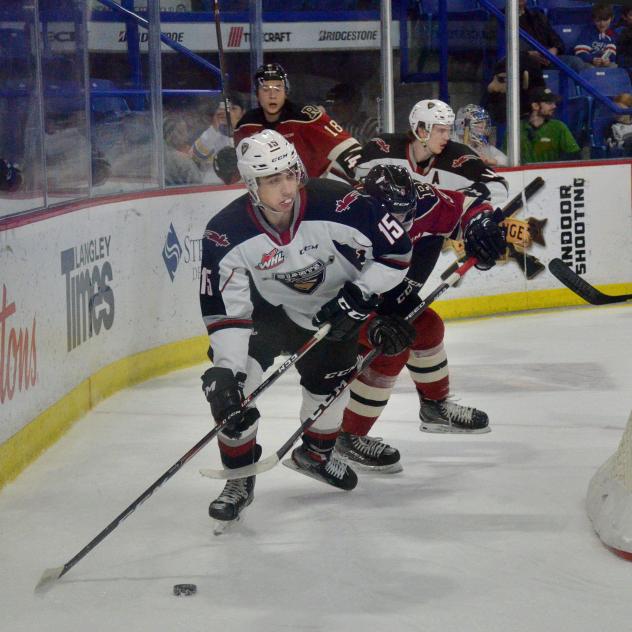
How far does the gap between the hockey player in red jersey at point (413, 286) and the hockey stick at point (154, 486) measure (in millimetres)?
519

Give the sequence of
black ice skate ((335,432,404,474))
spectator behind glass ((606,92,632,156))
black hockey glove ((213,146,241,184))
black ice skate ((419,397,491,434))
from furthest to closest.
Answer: spectator behind glass ((606,92,632,156))
black hockey glove ((213,146,241,184))
black ice skate ((419,397,491,434))
black ice skate ((335,432,404,474))

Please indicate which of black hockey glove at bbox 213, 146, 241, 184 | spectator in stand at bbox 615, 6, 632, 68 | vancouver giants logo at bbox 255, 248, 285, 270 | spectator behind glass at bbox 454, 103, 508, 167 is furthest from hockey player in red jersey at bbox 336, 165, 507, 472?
A: spectator in stand at bbox 615, 6, 632, 68

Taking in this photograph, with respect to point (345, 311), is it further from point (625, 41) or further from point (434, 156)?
point (625, 41)

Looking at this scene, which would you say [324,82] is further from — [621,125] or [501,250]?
[501,250]

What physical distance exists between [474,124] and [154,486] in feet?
14.7

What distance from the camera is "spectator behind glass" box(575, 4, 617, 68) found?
28.1 ft

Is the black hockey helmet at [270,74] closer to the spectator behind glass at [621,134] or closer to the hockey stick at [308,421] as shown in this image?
the hockey stick at [308,421]

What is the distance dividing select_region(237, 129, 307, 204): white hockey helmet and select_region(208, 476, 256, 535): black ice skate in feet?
2.47

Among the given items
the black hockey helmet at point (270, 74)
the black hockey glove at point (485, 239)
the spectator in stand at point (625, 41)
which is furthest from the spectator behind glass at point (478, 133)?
the black hockey glove at point (485, 239)

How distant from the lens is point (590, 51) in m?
8.62

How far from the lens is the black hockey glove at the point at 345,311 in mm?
3223

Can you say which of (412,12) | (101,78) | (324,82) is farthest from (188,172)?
(412,12)

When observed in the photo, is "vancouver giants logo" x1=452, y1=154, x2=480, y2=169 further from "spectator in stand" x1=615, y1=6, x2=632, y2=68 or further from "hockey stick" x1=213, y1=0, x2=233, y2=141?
"spectator in stand" x1=615, y1=6, x2=632, y2=68

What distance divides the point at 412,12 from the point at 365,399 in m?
4.32
